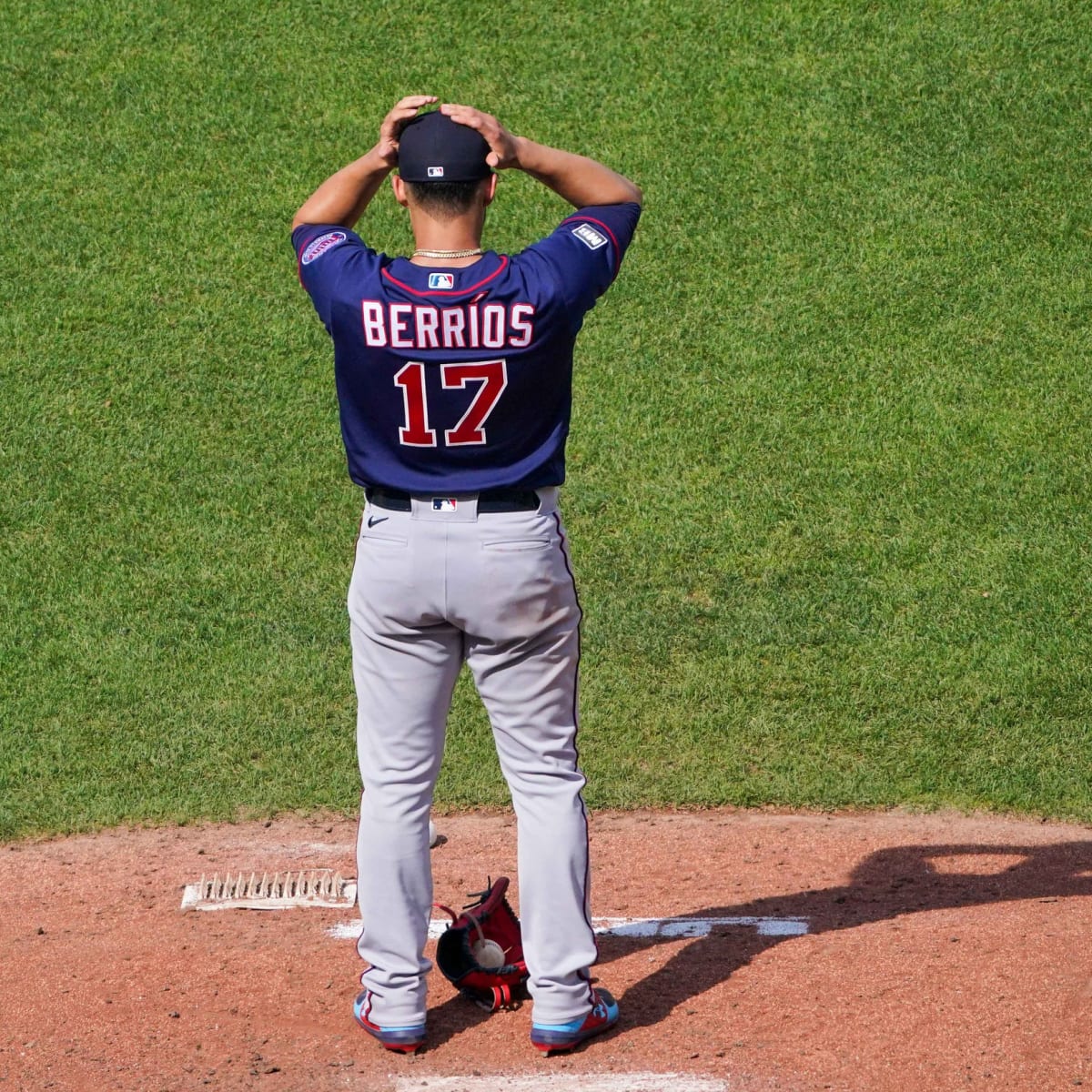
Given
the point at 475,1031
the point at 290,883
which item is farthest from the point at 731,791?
the point at 475,1031

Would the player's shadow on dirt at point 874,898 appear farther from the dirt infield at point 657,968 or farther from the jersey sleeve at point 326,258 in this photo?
the jersey sleeve at point 326,258

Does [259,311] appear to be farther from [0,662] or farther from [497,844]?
[497,844]

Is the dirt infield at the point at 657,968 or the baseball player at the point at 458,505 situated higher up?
the baseball player at the point at 458,505

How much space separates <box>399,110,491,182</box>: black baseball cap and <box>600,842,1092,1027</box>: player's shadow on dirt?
216 centimetres

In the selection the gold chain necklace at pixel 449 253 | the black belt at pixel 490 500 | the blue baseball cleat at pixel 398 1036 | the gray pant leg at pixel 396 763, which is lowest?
the blue baseball cleat at pixel 398 1036

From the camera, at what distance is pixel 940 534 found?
7.76 metres

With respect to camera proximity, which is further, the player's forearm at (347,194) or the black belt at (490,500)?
the player's forearm at (347,194)

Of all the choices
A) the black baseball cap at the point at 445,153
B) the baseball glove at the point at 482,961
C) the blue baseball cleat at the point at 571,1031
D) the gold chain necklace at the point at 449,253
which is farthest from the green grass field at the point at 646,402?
the black baseball cap at the point at 445,153

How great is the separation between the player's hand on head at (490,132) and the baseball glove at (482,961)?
1994 millimetres

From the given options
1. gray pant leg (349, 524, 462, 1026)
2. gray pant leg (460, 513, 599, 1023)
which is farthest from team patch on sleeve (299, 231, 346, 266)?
gray pant leg (460, 513, 599, 1023)

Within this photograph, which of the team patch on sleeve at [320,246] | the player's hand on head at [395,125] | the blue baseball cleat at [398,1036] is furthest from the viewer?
the blue baseball cleat at [398,1036]

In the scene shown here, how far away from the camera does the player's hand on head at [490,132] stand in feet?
11.7

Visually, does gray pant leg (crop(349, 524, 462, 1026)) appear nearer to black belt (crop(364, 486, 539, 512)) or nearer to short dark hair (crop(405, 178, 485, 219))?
black belt (crop(364, 486, 539, 512))

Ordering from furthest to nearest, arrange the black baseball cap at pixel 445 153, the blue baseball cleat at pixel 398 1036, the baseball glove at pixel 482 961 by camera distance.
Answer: the baseball glove at pixel 482 961, the blue baseball cleat at pixel 398 1036, the black baseball cap at pixel 445 153
